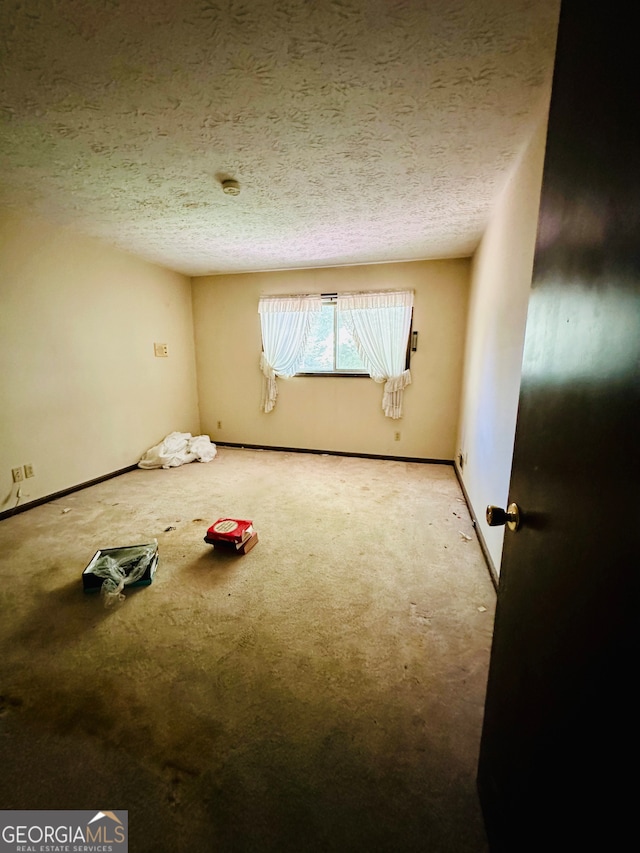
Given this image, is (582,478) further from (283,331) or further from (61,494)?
(283,331)

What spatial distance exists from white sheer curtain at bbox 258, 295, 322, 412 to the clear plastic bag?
265 cm

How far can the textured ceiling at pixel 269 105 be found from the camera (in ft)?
3.41

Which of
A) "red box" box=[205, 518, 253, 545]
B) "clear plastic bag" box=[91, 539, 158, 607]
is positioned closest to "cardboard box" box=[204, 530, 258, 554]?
"red box" box=[205, 518, 253, 545]

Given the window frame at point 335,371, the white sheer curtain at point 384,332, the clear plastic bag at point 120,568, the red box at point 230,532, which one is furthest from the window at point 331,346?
the clear plastic bag at point 120,568

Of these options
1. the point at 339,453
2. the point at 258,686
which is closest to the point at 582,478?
the point at 258,686

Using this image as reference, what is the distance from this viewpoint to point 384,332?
3.75 m

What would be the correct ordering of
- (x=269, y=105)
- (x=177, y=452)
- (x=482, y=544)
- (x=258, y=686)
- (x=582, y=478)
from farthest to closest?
(x=177, y=452) → (x=482, y=544) → (x=269, y=105) → (x=258, y=686) → (x=582, y=478)

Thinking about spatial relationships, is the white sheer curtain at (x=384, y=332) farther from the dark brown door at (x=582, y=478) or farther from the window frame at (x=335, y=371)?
the dark brown door at (x=582, y=478)

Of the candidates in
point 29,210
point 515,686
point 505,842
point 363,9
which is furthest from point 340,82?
point 29,210

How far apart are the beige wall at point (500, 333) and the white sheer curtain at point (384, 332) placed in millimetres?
875

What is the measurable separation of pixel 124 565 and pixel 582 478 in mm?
2190

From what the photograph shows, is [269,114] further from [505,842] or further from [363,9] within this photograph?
[505,842]

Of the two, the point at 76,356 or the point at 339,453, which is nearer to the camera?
the point at 76,356

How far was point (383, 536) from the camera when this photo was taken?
236 centimetres
